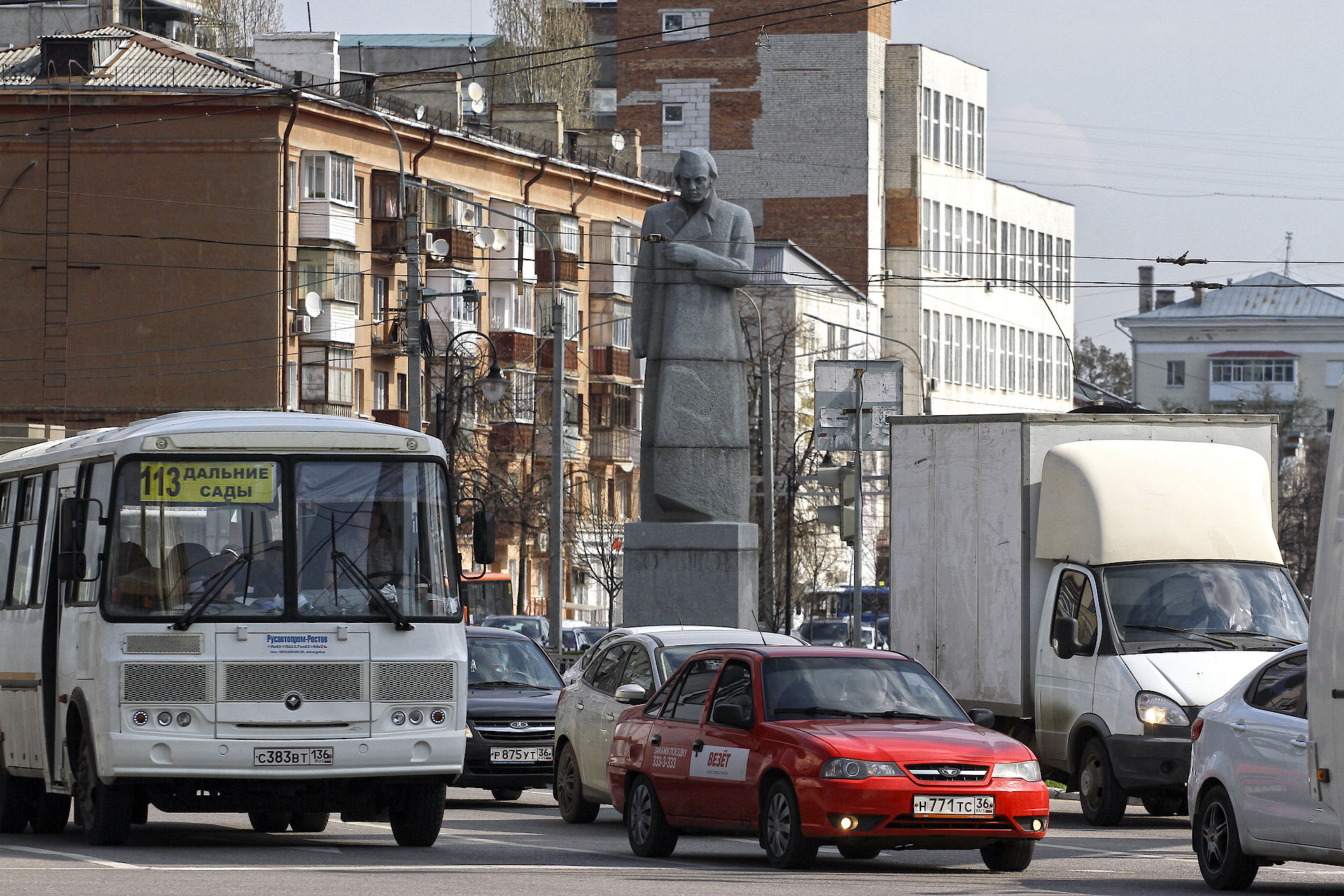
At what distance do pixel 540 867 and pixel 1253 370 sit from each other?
12386cm

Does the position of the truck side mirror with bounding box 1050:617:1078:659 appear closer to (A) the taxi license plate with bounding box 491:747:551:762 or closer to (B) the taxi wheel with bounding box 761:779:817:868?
(B) the taxi wheel with bounding box 761:779:817:868

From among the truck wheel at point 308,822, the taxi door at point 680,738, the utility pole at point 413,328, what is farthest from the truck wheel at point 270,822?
the utility pole at point 413,328

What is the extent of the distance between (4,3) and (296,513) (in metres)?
61.2

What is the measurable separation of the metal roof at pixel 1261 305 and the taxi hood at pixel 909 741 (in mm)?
122109

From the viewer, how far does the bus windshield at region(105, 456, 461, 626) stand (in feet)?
50.9

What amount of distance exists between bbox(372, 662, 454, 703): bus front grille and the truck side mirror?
219 inches

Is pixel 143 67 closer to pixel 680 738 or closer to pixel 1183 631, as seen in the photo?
pixel 1183 631

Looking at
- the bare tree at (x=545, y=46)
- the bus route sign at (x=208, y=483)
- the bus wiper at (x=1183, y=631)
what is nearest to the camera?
the bus route sign at (x=208, y=483)

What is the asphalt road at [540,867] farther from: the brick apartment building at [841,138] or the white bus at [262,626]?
the brick apartment building at [841,138]

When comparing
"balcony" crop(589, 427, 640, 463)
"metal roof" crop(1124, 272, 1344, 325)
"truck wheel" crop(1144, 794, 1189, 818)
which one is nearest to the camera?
"truck wheel" crop(1144, 794, 1189, 818)

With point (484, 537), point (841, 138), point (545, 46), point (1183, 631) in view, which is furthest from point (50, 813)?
point (545, 46)

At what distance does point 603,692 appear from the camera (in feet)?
61.5

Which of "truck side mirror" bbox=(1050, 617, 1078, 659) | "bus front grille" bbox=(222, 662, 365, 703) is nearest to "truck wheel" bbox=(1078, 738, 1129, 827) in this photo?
"truck side mirror" bbox=(1050, 617, 1078, 659)

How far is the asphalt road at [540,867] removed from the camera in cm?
1305
